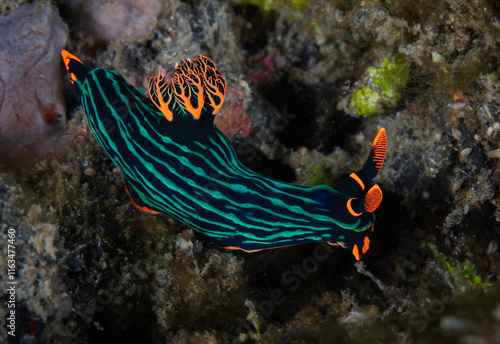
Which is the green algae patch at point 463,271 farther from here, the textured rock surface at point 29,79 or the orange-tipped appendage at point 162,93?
the textured rock surface at point 29,79

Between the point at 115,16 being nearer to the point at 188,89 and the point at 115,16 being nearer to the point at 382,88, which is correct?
the point at 188,89

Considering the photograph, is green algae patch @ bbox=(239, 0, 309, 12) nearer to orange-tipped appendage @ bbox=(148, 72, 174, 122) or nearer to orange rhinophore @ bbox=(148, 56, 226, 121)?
orange rhinophore @ bbox=(148, 56, 226, 121)

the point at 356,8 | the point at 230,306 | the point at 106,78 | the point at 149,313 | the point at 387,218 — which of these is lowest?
the point at 149,313

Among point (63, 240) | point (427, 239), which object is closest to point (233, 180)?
point (63, 240)

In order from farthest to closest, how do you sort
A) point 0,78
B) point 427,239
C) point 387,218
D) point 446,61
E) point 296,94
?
point 296,94 → point 387,218 → point 427,239 → point 0,78 → point 446,61

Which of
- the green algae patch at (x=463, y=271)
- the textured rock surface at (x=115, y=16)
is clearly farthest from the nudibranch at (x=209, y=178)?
the textured rock surface at (x=115, y=16)

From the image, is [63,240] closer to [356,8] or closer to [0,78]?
[0,78]

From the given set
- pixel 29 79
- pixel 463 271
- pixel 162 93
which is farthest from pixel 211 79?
pixel 463 271
